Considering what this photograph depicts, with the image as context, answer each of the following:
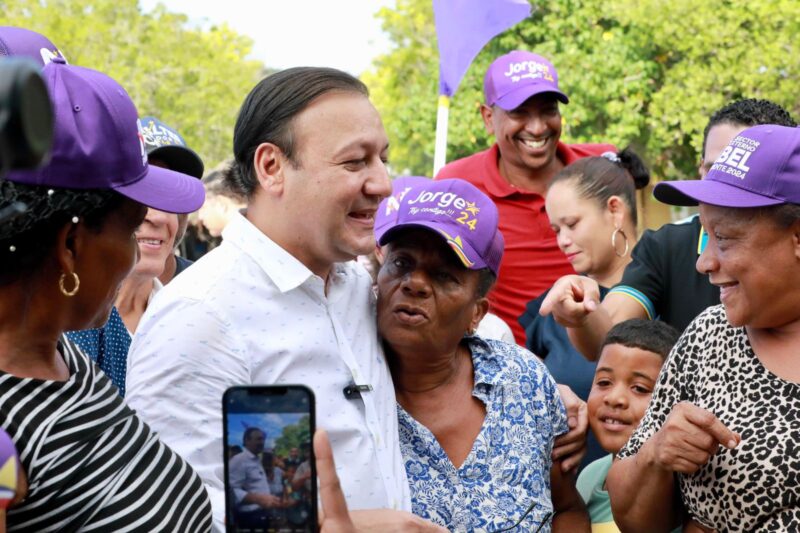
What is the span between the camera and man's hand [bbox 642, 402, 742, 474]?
118 inches

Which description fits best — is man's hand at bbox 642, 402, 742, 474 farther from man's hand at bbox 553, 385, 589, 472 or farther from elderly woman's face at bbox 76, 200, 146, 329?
elderly woman's face at bbox 76, 200, 146, 329

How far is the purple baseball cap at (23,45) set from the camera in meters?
2.72

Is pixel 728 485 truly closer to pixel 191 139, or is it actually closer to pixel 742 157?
pixel 742 157

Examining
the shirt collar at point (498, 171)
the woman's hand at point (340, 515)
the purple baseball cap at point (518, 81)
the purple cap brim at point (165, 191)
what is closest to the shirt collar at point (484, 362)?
the woman's hand at point (340, 515)

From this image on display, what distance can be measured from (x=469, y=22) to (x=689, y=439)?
4395 mm

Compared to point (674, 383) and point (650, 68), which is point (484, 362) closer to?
point (674, 383)

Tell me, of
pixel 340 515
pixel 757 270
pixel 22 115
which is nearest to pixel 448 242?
pixel 757 270

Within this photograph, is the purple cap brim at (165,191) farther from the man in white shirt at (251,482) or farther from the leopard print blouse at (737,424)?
the leopard print blouse at (737,424)

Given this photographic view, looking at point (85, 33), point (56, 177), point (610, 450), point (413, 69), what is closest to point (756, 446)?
point (610, 450)

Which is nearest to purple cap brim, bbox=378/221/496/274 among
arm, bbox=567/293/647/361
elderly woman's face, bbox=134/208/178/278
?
arm, bbox=567/293/647/361

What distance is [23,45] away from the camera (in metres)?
2.75

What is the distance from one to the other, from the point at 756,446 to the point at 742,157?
0.79 meters

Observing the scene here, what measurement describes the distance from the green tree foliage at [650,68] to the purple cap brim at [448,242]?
20.4 m

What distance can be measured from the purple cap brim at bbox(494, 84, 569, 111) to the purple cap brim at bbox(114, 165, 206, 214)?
3.55 meters
